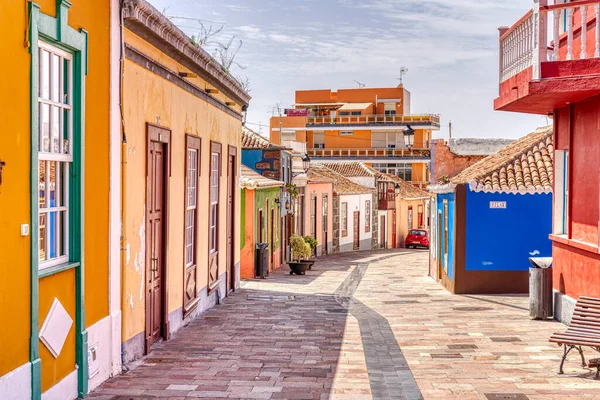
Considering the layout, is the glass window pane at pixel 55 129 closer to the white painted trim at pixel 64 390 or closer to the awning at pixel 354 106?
the white painted trim at pixel 64 390

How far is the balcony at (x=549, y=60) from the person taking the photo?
996cm

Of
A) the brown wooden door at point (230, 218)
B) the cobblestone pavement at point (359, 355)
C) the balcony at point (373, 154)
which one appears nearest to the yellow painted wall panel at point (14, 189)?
the cobblestone pavement at point (359, 355)

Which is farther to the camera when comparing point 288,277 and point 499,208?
point 288,277

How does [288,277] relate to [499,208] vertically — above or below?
below

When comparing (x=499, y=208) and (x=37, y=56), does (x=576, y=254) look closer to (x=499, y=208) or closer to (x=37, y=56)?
(x=499, y=208)

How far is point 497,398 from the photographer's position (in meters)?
7.38

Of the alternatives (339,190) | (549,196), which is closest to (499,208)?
(549,196)

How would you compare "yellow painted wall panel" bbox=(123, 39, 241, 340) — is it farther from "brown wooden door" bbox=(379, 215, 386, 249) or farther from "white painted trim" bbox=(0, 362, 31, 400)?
"brown wooden door" bbox=(379, 215, 386, 249)

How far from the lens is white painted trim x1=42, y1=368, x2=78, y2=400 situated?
646 cm

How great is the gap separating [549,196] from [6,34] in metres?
13.8

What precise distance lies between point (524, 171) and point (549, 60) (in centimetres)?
787

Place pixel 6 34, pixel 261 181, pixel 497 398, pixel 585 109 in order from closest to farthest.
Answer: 1. pixel 6 34
2. pixel 497 398
3. pixel 585 109
4. pixel 261 181

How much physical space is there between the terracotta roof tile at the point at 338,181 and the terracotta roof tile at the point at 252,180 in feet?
43.1

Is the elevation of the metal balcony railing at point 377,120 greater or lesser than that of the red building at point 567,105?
greater
